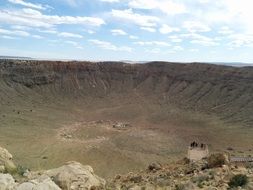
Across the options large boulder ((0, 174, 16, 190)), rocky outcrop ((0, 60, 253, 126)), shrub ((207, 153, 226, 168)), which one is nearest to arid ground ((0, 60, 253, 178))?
rocky outcrop ((0, 60, 253, 126))

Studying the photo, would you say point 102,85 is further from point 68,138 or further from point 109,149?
point 109,149

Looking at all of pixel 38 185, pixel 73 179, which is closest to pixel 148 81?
pixel 73 179

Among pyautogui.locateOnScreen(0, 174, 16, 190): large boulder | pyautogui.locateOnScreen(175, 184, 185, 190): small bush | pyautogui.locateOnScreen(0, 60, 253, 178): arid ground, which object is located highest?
pyautogui.locateOnScreen(0, 174, 16, 190): large boulder

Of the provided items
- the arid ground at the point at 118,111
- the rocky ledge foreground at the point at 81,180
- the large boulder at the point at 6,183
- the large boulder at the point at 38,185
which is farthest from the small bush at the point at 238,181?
the arid ground at the point at 118,111

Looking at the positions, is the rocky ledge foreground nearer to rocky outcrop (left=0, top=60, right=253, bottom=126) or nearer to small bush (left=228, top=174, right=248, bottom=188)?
small bush (left=228, top=174, right=248, bottom=188)

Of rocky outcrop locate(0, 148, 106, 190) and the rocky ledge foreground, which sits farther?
the rocky ledge foreground

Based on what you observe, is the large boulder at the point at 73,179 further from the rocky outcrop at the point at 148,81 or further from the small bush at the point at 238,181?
the rocky outcrop at the point at 148,81
